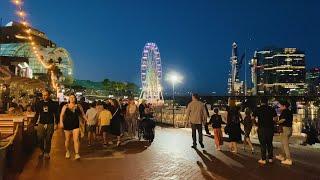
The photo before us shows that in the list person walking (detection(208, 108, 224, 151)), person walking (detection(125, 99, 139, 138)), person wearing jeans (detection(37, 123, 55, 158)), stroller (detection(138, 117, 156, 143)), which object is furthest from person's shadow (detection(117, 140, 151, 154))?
person wearing jeans (detection(37, 123, 55, 158))

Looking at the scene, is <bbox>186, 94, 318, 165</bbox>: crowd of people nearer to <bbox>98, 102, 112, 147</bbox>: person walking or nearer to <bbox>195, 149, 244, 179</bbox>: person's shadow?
<bbox>195, 149, 244, 179</bbox>: person's shadow

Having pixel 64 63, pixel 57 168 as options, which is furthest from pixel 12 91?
pixel 64 63

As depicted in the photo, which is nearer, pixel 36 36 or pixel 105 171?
pixel 105 171

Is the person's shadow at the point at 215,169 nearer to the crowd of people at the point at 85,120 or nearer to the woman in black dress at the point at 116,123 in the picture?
the crowd of people at the point at 85,120

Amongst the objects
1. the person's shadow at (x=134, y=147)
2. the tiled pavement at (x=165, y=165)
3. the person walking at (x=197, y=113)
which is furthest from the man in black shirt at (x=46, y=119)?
the person walking at (x=197, y=113)

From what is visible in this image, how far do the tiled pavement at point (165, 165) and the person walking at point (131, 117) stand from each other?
4494 millimetres

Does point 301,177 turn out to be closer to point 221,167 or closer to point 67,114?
point 221,167

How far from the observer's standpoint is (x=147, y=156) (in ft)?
44.6

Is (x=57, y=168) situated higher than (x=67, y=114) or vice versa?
(x=67, y=114)

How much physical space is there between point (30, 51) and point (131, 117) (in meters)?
62.1

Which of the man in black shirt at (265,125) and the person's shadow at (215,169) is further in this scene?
the man in black shirt at (265,125)

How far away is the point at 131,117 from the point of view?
20250 millimetres

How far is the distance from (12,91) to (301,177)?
104 feet

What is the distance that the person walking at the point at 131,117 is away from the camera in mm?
20047
